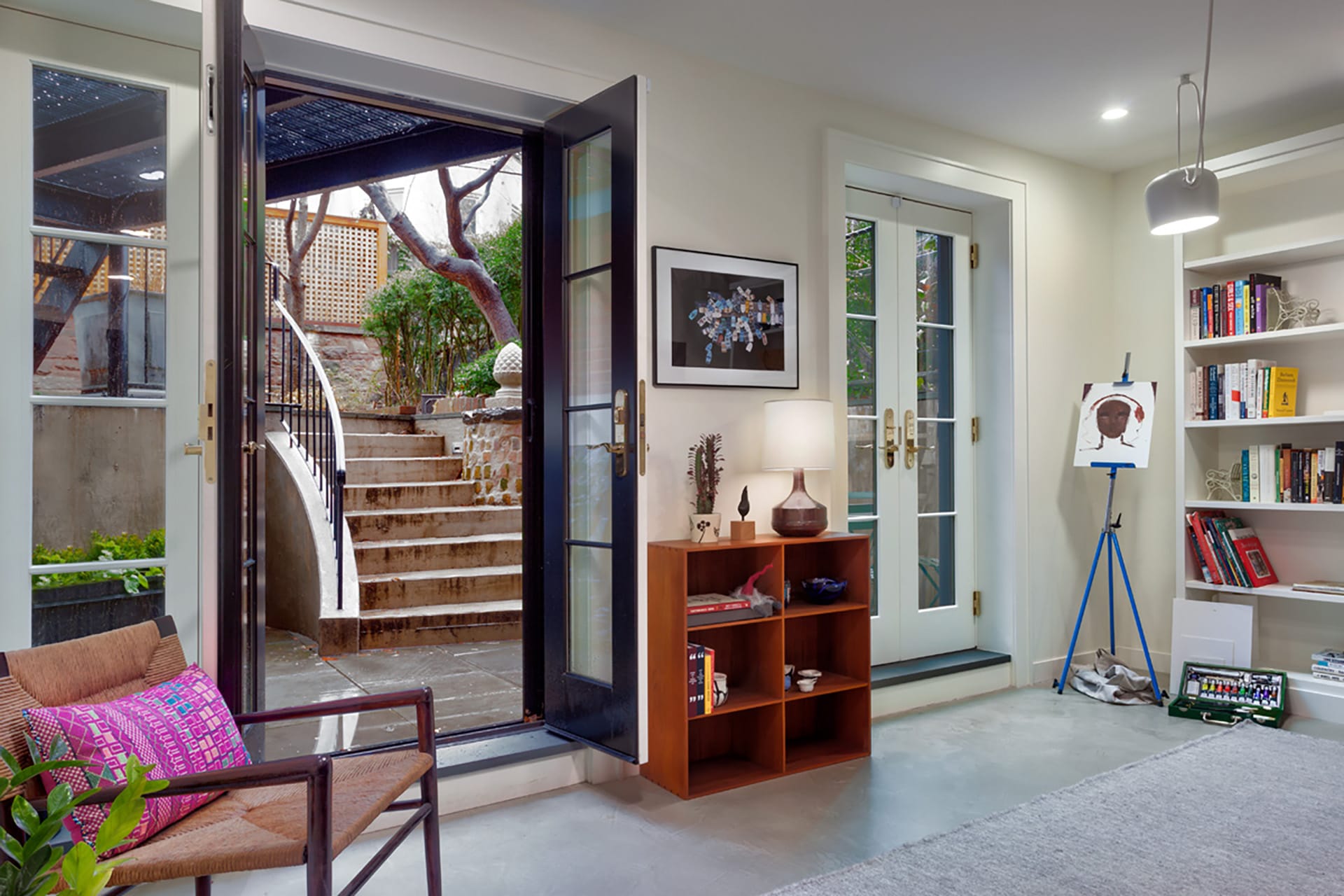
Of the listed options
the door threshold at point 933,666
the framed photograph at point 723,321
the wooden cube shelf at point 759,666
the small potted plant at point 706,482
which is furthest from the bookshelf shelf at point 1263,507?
the small potted plant at point 706,482

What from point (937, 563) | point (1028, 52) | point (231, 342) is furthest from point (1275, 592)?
point (231, 342)

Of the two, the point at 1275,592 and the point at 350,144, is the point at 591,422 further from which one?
the point at 1275,592

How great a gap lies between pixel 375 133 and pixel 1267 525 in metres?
4.76

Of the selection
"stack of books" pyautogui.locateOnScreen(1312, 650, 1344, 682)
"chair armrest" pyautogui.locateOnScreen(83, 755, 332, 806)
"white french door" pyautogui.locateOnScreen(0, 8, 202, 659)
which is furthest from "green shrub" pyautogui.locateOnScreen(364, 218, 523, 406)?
"chair armrest" pyautogui.locateOnScreen(83, 755, 332, 806)

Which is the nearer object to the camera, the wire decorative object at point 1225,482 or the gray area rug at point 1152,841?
the gray area rug at point 1152,841

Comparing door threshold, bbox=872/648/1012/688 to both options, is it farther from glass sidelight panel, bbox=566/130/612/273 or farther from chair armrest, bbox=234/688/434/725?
chair armrest, bbox=234/688/434/725

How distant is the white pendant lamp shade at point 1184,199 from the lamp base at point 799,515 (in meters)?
1.77

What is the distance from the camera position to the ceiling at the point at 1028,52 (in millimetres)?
3205

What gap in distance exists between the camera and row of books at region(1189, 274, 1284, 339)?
4.25 meters

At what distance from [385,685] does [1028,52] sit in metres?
3.93

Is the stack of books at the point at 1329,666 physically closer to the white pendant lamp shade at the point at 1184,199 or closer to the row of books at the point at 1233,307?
the row of books at the point at 1233,307

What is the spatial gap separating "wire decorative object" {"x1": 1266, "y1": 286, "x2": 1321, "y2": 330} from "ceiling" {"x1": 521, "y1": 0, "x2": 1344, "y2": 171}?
856mm

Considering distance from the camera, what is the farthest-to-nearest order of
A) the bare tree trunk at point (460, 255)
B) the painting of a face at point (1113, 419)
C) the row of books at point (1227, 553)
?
1. the bare tree trunk at point (460, 255)
2. the painting of a face at point (1113, 419)
3. the row of books at point (1227, 553)

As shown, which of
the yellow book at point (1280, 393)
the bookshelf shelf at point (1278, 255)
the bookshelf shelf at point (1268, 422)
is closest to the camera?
the bookshelf shelf at point (1268, 422)
